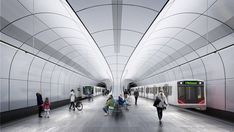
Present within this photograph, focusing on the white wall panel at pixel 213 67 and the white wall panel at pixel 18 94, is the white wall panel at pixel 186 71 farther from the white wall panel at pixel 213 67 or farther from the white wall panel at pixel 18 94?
the white wall panel at pixel 18 94

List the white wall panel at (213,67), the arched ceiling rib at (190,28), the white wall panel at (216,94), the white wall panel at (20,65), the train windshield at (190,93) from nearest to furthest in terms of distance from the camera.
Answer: the arched ceiling rib at (190,28) → the white wall panel at (20,65) → the white wall panel at (216,94) → the white wall panel at (213,67) → the train windshield at (190,93)

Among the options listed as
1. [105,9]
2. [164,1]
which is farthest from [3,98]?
[164,1]

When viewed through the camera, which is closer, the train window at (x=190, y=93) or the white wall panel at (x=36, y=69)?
the white wall panel at (x=36, y=69)

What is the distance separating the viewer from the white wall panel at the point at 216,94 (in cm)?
1856

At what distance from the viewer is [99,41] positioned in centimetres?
2119

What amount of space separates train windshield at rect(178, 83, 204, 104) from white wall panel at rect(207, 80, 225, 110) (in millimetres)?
907

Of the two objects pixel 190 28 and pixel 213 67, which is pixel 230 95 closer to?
pixel 213 67

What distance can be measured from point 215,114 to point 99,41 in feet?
34.6

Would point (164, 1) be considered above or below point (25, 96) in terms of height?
above

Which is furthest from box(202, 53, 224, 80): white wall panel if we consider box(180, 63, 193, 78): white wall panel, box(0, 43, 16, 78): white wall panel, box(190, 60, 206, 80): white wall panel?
box(0, 43, 16, 78): white wall panel

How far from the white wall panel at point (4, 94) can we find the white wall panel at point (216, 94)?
14.2 meters

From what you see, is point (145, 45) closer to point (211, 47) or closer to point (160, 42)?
point (160, 42)

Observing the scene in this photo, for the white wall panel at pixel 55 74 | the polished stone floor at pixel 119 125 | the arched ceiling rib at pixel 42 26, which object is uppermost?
the arched ceiling rib at pixel 42 26

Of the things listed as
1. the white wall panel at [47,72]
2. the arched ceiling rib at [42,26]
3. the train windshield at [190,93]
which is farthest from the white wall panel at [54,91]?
the train windshield at [190,93]
